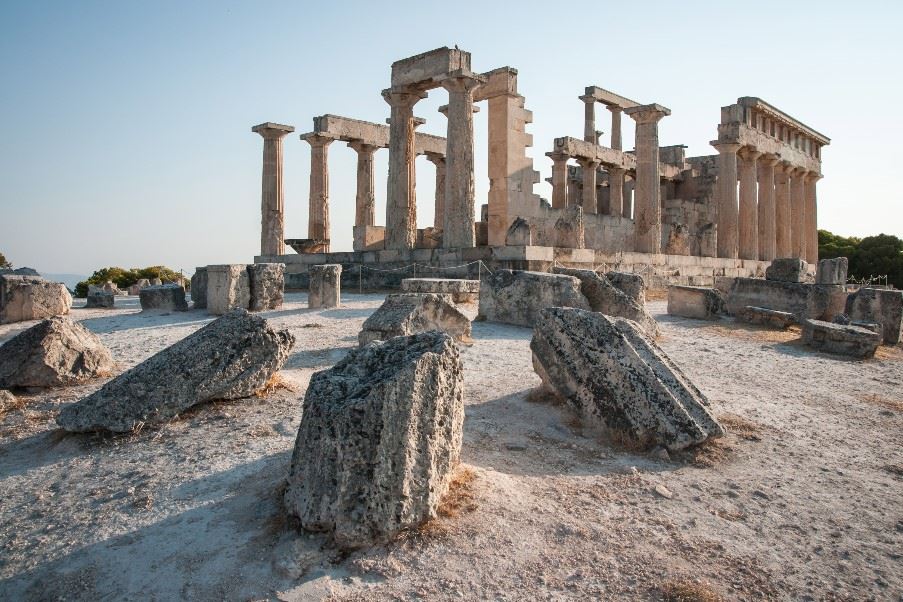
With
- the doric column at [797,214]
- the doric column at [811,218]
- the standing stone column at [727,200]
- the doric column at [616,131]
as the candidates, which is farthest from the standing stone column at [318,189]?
the doric column at [811,218]

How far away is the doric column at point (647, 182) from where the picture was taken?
20297 mm

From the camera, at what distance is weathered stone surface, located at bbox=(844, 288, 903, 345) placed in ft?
31.9

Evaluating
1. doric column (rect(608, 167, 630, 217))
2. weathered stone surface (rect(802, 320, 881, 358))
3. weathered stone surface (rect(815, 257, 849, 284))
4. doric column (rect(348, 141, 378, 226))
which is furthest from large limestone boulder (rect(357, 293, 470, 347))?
doric column (rect(608, 167, 630, 217))

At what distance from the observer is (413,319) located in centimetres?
693

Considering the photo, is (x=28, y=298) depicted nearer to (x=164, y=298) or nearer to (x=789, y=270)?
(x=164, y=298)

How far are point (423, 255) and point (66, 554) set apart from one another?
13921 mm

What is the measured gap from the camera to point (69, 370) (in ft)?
17.5

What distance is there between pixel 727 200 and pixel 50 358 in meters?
21.9

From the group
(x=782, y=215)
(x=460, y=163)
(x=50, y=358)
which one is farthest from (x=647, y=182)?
(x=50, y=358)

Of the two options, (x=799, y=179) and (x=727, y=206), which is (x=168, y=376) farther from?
(x=799, y=179)

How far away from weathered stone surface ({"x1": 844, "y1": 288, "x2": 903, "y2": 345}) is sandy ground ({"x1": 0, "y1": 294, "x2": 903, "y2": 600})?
5451 millimetres

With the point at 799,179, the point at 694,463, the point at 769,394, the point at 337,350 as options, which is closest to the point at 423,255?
the point at 337,350

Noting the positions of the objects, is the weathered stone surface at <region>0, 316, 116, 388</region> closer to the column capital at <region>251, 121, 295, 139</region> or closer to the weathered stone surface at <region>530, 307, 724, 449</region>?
the weathered stone surface at <region>530, 307, 724, 449</region>

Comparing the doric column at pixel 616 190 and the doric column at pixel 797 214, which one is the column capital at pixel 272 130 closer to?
the doric column at pixel 616 190
